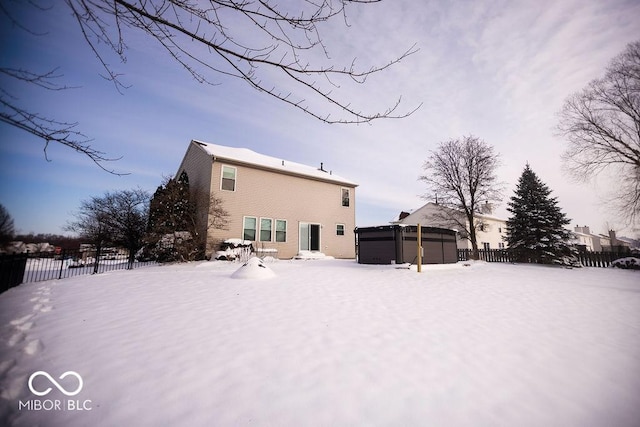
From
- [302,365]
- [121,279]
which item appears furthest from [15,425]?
[121,279]

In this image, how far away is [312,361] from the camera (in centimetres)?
290

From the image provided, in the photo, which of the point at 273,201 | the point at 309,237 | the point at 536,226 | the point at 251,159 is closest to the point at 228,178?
the point at 251,159

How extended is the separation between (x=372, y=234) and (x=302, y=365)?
9642mm

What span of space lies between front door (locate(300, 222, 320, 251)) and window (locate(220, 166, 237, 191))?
17.2 feet


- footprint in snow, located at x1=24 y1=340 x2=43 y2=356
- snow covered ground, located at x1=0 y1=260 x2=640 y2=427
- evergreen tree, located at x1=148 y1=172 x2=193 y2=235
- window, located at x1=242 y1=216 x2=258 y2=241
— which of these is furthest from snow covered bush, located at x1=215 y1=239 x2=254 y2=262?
footprint in snow, located at x1=24 y1=340 x2=43 y2=356

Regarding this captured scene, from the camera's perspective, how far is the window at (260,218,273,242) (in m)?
15.5

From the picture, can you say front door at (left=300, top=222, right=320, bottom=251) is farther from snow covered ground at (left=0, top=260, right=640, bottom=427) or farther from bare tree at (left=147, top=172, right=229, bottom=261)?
snow covered ground at (left=0, top=260, right=640, bottom=427)

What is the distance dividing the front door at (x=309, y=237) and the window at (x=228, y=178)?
17.2 ft

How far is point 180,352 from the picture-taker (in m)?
3.01

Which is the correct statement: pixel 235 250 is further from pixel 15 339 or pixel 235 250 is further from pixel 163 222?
pixel 15 339

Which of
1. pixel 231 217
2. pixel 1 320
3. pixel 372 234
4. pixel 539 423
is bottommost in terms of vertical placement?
pixel 539 423

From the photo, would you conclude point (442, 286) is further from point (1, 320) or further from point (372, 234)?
point (1, 320)

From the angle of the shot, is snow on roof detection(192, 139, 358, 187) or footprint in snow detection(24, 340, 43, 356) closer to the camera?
footprint in snow detection(24, 340, 43, 356)

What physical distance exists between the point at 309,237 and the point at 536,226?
50.5 ft
